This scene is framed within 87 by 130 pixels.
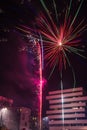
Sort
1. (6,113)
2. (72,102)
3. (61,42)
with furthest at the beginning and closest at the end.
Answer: (72,102), (6,113), (61,42)

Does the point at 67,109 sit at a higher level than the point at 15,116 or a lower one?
higher

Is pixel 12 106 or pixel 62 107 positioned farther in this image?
pixel 62 107

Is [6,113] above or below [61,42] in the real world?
below

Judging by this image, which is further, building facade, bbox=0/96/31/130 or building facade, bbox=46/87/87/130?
building facade, bbox=46/87/87/130

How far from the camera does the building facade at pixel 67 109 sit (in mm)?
111662

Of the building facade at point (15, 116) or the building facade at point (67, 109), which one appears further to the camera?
the building facade at point (67, 109)

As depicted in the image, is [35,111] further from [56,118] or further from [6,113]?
[56,118]

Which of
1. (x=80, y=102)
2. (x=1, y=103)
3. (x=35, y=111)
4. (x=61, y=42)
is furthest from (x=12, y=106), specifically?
(x=61, y=42)

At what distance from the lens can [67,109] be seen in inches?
4707

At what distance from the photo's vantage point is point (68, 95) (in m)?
118

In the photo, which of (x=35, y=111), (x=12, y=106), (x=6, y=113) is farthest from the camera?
(x=35, y=111)

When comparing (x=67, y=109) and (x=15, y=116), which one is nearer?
(x=15, y=116)

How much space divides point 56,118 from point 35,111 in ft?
136

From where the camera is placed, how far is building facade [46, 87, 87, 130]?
111662 mm
